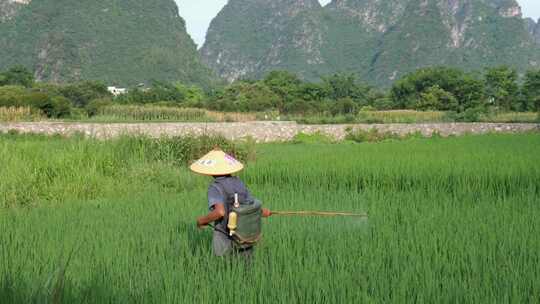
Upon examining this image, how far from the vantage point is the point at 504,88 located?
153 feet

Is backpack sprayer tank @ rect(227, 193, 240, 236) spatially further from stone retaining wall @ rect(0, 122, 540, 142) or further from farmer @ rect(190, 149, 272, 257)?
stone retaining wall @ rect(0, 122, 540, 142)

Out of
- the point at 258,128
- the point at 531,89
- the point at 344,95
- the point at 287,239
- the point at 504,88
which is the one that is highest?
the point at 504,88

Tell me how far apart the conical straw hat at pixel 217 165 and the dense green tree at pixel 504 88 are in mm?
45672

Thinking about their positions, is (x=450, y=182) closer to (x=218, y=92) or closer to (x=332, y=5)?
(x=218, y=92)

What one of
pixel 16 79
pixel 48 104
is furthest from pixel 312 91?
pixel 48 104

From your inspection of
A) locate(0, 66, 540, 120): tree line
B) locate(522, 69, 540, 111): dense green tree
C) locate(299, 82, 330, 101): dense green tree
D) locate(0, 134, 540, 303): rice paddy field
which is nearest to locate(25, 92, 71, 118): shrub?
locate(0, 66, 540, 120): tree line

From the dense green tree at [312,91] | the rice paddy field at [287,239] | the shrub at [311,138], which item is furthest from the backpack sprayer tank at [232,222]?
the dense green tree at [312,91]

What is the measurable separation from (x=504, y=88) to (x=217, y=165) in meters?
47.7

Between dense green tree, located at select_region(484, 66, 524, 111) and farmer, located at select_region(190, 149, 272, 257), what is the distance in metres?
45.7

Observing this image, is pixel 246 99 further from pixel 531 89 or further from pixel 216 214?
pixel 216 214

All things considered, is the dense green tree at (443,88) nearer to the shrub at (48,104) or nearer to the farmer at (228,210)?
the shrub at (48,104)

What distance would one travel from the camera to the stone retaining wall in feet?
60.7

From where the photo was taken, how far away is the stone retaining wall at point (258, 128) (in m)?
18.5

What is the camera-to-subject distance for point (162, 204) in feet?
18.3
